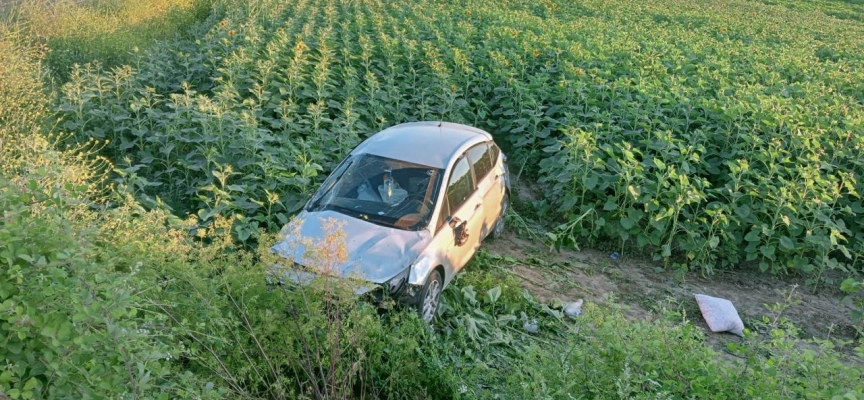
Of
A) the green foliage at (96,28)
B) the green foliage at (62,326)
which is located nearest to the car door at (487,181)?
the green foliage at (62,326)

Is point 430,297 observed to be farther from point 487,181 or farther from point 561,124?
point 561,124

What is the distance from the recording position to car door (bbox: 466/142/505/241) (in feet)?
25.8

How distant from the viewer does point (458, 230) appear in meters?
7.03

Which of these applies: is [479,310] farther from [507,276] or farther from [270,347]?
[270,347]

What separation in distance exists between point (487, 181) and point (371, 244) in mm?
2284

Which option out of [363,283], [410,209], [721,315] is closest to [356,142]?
[410,209]

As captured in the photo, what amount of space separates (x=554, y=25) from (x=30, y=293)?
1559cm

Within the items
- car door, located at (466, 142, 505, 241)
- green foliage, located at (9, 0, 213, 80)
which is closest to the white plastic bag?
car door, located at (466, 142, 505, 241)

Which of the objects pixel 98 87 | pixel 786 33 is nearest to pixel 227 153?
pixel 98 87

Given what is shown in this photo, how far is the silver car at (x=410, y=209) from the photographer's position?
6129mm

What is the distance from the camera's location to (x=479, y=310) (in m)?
6.67

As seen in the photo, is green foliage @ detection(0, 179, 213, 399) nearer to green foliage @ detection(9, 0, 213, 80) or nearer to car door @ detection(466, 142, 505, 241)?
car door @ detection(466, 142, 505, 241)

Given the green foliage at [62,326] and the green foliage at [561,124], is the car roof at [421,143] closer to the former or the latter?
the green foliage at [561,124]

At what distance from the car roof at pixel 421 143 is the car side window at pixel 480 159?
0.33ft
